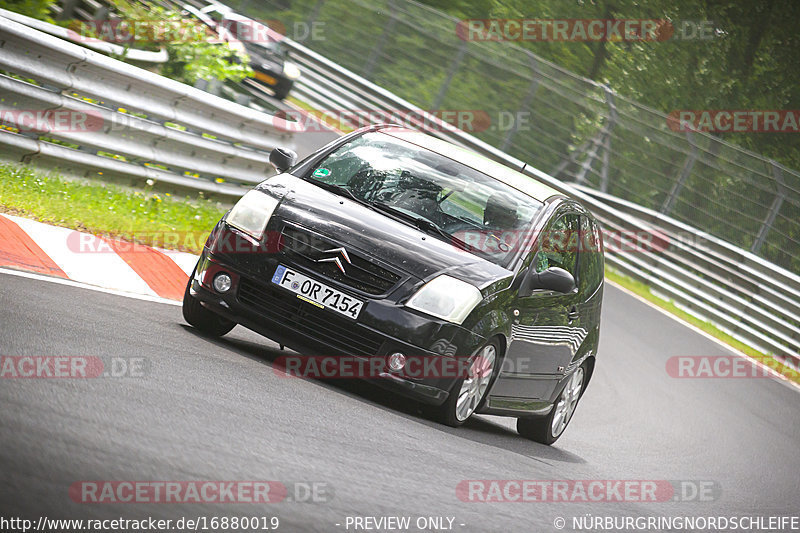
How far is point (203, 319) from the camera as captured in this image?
7.93 m

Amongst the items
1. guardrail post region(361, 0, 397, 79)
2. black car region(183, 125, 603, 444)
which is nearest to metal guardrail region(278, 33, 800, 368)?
guardrail post region(361, 0, 397, 79)

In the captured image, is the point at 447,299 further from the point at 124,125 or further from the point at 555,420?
the point at 124,125

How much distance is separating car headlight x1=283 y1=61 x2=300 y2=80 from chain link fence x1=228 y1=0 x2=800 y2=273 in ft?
6.16

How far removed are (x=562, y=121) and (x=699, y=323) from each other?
6615 mm

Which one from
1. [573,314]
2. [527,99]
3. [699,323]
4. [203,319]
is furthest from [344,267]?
[527,99]

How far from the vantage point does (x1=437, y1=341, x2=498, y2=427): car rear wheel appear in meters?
7.37

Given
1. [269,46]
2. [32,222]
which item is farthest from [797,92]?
[32,222]

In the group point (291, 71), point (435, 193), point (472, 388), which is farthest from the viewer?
point (291, 71)

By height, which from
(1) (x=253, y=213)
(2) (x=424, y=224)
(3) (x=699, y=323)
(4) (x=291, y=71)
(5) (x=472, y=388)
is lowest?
(3) (x=699, y=323)

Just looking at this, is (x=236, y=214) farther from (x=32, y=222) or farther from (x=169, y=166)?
(x=169, y=166)

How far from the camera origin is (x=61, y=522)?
12.7 ft

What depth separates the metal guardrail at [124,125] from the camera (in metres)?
9.29

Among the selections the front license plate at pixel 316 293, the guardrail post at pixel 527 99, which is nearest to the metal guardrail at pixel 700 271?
the guardrail post at pixel 527 99

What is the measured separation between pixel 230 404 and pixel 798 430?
927cm
